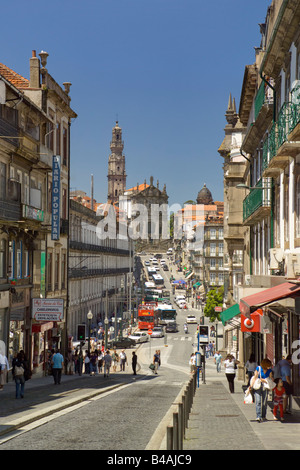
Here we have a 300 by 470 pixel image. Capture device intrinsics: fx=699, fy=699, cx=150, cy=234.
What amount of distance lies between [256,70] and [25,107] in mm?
11280

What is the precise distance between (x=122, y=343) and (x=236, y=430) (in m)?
52.2

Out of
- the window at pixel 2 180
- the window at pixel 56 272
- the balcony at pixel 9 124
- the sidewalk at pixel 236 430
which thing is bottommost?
the sidewalk at pixel 236 430

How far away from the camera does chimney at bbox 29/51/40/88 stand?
3766 centimetres

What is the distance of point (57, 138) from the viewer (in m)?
41.5

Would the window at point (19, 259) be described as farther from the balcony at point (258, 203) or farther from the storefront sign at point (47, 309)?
the balcony at point (258, 203)

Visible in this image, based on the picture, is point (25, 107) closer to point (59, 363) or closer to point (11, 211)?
point (11, 211)

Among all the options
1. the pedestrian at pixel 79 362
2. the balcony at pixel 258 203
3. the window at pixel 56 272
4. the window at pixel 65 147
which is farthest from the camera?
the window at pixel 65 147

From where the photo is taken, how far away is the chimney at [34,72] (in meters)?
37.7

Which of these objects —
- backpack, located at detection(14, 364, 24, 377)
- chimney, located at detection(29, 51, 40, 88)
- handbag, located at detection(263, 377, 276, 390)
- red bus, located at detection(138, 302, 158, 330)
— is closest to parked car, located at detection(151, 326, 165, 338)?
red bus, located at detection(138, 302, 158, 330)

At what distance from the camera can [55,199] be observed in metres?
37.5

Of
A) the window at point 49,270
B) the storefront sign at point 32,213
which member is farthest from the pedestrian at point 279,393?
the window at point 49,270

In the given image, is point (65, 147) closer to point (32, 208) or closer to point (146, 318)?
point (32, 208)

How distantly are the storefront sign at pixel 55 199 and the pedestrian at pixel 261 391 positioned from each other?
73.8ft

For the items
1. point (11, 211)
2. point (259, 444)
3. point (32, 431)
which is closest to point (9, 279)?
point (11, 211)
